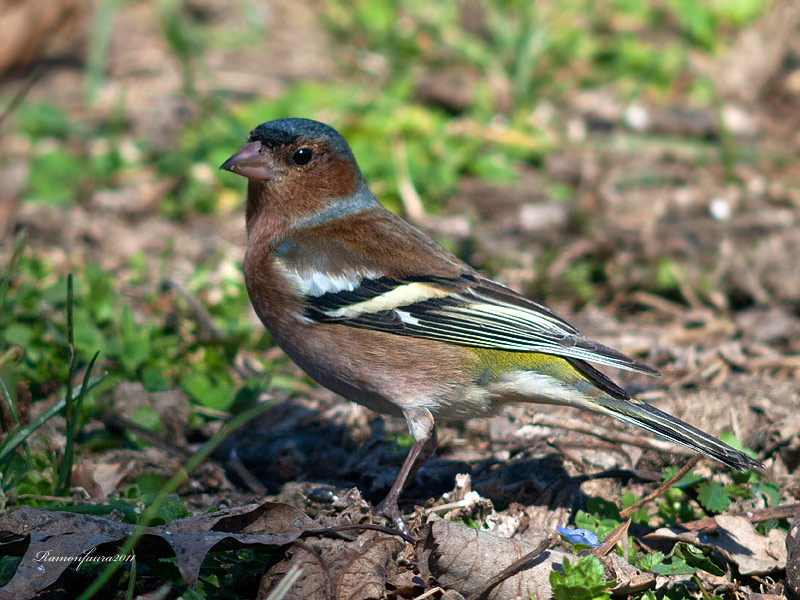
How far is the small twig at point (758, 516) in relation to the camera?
135 inches

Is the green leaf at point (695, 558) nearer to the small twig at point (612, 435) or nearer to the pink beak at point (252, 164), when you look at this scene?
the small twig at point (612, 435)

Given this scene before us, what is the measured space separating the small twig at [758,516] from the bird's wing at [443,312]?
862 mm

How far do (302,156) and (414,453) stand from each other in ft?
5.05

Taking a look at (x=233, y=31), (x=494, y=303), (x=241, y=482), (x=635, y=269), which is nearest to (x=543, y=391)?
(x=494, y=303)

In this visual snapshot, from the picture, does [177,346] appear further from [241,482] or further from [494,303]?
[494,303]

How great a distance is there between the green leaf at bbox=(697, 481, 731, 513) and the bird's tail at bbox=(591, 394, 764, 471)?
312mm

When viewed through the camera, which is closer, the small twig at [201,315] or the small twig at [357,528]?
the small twig at [357,528]

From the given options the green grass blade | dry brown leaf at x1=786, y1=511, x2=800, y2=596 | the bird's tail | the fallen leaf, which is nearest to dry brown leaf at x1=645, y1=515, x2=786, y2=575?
dry brown leaf at x1=786, y1=511, x2=800, y2=596

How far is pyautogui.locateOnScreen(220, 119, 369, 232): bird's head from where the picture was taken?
4.16 m

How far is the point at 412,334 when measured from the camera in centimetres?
377

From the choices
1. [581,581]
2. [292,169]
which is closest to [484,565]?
[581,581]

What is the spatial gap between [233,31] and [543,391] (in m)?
6.83

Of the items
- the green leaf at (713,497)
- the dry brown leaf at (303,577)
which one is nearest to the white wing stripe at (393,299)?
the dry brown leaf at (303,577)

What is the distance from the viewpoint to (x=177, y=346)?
4.94 meters
